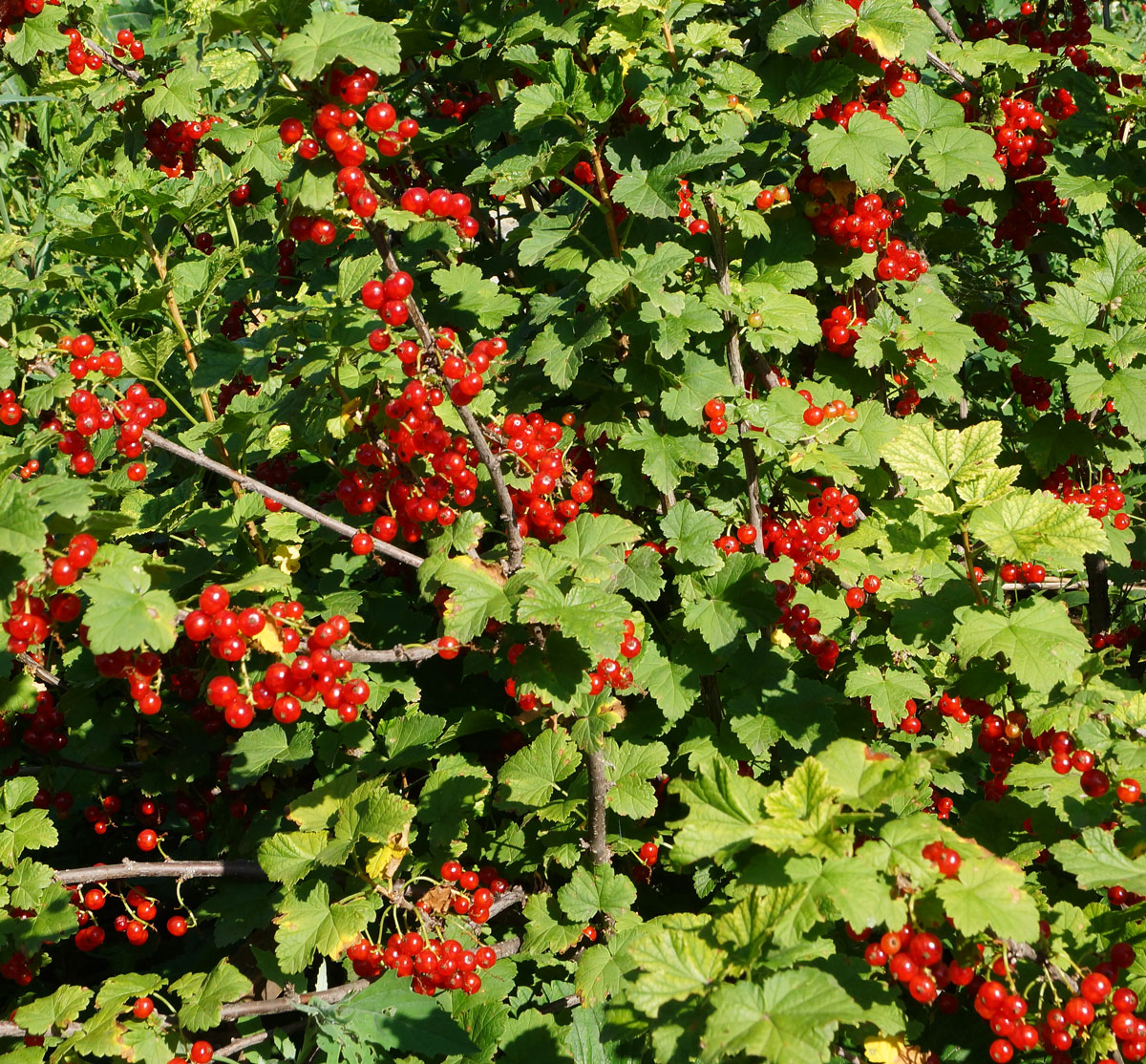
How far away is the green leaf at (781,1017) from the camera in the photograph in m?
1.53

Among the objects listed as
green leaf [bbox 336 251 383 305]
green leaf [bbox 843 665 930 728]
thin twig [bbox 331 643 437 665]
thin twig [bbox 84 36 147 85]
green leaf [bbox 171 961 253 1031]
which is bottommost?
green leaf [bbox 171 961 253 1031]

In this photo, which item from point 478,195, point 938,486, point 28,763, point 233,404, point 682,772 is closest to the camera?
point 938,486

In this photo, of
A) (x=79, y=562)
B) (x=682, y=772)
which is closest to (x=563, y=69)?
(x=79, y=562)

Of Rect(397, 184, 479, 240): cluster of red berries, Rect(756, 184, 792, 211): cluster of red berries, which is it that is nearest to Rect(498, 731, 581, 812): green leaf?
Rect(397, 184, 479, 240): cluster of red berries

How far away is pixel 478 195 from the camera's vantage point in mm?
3832

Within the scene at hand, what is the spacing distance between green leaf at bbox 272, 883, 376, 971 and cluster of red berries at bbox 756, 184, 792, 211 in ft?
7.09

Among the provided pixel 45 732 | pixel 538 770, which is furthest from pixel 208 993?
pixel 538 770

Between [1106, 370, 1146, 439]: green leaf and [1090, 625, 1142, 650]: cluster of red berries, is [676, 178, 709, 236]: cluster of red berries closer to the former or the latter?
[1106, 370, 1146, 439]: green leaf

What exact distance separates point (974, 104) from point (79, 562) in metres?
3.36

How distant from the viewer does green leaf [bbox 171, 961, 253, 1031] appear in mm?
2672

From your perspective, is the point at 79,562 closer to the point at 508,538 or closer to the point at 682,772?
the point at 508,538

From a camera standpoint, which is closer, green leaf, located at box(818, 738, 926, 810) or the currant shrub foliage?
green leaf, located at box(818, 738, 926, 810)

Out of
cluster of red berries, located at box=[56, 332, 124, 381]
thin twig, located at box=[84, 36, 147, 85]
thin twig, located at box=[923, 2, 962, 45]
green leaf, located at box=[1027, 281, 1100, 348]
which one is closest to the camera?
cluster of red berries, located at box=[56, 332, 124, 381]

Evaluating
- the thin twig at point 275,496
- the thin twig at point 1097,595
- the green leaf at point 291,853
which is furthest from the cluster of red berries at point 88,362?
the thin twig at point 1097,595
